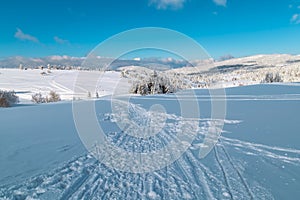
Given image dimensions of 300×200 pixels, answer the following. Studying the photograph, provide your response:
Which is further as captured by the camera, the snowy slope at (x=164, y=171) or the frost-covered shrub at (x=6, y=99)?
the frost-covered shrub at (x=6, y=99)

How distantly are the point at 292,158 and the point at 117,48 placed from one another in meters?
5.04

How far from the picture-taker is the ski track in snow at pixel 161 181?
3154 millimetres

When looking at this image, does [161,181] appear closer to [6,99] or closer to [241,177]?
[241,177]

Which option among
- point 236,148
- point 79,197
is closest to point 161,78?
point 236,148

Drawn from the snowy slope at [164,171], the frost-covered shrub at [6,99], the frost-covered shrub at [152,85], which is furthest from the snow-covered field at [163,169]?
the frost-covered shrub at [152,85]

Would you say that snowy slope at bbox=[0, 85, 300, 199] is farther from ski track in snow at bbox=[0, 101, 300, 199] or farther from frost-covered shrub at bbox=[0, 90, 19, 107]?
frost-covered shrub at bbox=[0, 90, 19, 107]

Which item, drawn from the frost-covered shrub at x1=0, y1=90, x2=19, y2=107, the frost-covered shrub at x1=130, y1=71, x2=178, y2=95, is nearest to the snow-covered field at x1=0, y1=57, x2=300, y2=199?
the frost-covered shrub at x1=0, y1=90, x2=19, y2=107

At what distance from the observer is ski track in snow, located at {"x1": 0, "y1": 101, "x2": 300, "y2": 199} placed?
10.3 ft

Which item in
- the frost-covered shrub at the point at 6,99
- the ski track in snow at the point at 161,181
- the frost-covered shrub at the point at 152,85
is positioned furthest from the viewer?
the frost-covered shrub at the point at 152,85

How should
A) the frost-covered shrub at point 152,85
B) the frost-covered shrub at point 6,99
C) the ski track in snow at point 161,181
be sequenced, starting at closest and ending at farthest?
1. the ski track in snow at point 161,181
2. the frost-covered shrub at point 6,99
3. the frost-covered shrub at point 152,85

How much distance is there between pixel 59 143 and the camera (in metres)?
5.71

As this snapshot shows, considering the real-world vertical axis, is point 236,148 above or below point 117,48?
below

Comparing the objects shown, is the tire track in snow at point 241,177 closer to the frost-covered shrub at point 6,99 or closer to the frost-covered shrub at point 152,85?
the frost-covered shrub at point 6,99

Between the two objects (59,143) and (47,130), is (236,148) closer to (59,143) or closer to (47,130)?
(59,143)
